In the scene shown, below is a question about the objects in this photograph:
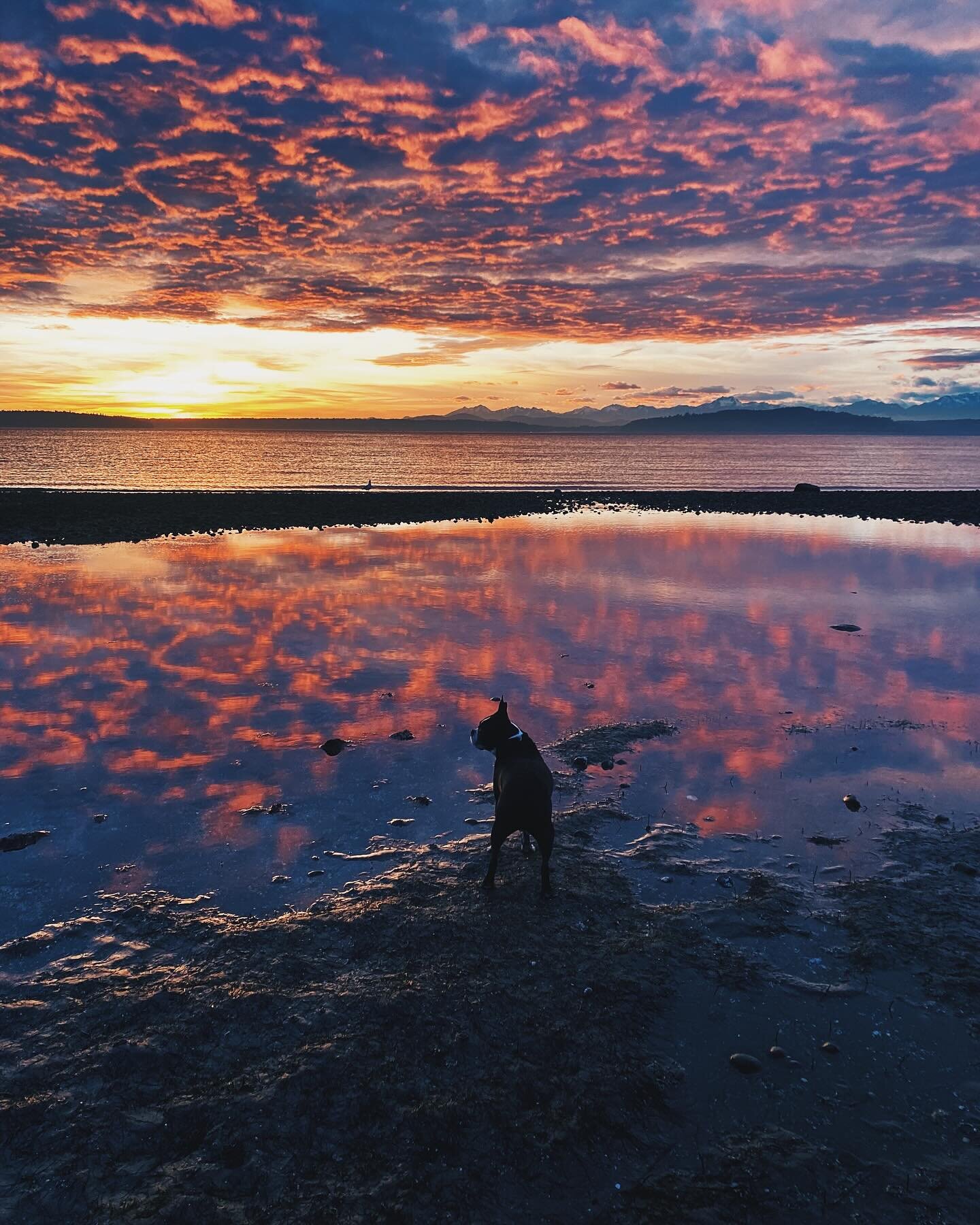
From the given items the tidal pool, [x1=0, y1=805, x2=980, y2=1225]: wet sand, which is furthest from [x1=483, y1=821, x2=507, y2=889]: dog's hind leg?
the tidal pool

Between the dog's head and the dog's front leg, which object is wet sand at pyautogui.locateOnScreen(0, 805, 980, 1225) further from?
the dog's head

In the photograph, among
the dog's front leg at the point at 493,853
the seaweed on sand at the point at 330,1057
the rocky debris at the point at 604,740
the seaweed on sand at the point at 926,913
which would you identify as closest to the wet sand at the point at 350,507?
the rocky debris at the point at 604,740

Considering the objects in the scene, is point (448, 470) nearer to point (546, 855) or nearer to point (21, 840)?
point (21, 840)

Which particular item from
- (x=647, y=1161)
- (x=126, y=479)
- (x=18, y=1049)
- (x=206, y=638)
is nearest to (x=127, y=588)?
(x=206, y=638)

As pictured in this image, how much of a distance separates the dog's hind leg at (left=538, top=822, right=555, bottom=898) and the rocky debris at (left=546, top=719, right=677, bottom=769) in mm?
3297

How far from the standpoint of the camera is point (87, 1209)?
176 inches

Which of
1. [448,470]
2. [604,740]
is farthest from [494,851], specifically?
[448,470]

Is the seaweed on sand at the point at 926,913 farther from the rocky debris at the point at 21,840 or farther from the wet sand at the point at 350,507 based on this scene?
the wet sand at the point at 350,507

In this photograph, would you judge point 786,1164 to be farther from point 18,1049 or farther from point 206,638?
point 206,638

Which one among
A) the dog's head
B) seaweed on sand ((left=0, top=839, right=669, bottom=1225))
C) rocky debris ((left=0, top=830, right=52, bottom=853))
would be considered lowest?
seaweed on sand ((left=0, top=839, right=669, bottom=1225))

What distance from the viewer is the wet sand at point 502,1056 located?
15.3ft

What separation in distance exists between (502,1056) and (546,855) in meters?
2.42

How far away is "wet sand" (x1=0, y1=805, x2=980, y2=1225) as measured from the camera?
4.66m

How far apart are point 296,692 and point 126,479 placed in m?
72.1
